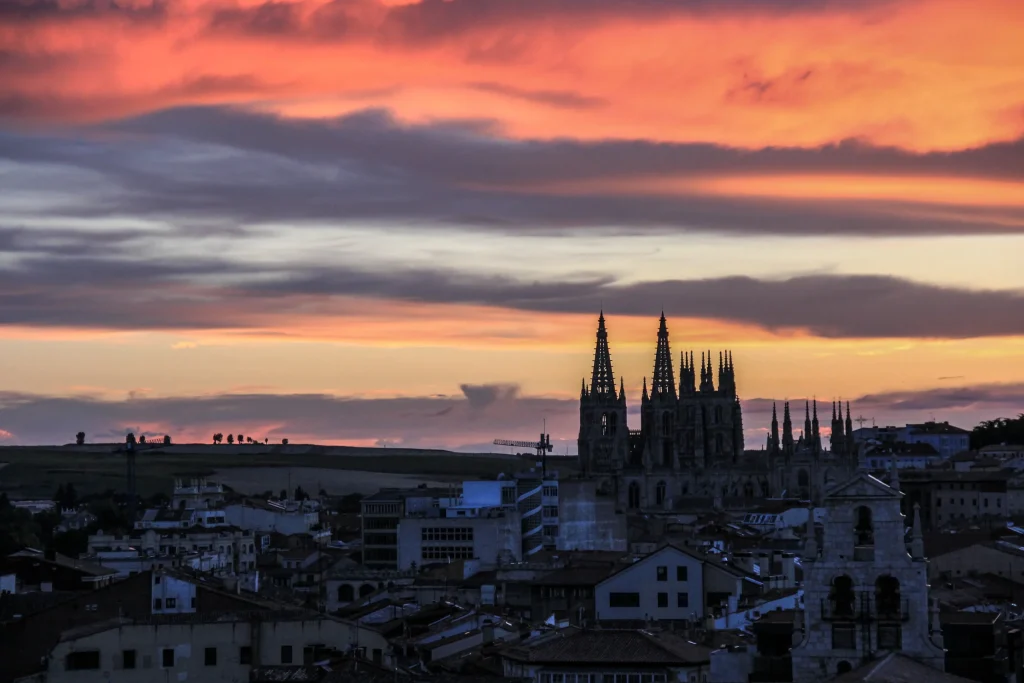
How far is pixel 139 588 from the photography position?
258 feet

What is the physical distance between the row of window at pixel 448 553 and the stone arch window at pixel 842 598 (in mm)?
105219

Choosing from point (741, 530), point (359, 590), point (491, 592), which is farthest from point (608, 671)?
point (741, 530)

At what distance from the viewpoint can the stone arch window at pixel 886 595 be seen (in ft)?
152

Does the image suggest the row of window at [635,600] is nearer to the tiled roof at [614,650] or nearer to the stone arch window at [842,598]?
the tiled roof at [614,650]

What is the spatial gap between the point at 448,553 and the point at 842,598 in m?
108

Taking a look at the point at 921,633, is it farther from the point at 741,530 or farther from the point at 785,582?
the point at 741,530

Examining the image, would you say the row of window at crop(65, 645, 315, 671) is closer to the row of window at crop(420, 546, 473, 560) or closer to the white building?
the white building

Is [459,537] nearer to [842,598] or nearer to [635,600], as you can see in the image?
[635,600]

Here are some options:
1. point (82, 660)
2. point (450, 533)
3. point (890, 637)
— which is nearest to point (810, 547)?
point (890, 637)

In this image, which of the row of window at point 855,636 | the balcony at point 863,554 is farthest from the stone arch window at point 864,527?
the row of window at point 855,636

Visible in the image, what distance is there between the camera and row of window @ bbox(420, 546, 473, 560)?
152750 millimetres

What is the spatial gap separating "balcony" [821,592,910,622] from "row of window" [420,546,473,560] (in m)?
105

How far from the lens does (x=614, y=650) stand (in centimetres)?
5941

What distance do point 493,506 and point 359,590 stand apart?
34970 millimetres
